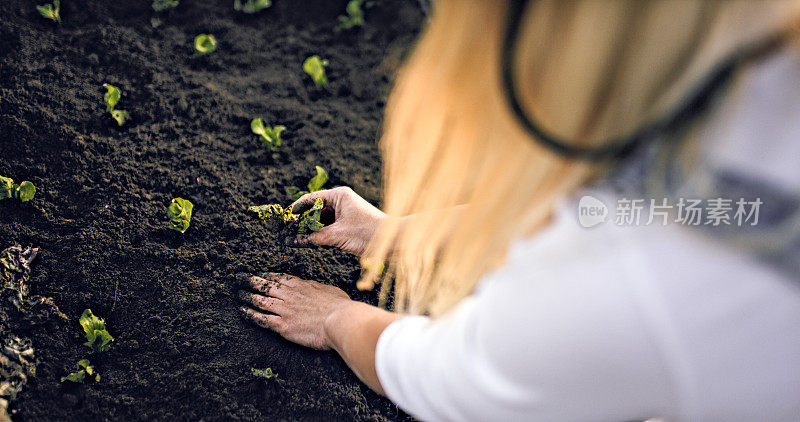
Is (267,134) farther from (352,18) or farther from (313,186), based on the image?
(352,18)

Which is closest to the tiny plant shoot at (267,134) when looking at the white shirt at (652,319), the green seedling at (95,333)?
the green seedling at (95,333)

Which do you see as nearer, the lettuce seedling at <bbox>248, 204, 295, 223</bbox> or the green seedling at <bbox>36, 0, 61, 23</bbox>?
the lettuce seedling at <bbox>248, 204, 295, 223</bbox>

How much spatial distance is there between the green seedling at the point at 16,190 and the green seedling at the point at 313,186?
725 millimetres

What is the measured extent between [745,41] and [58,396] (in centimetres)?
155

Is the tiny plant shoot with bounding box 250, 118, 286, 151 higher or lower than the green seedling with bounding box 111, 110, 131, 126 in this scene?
higher

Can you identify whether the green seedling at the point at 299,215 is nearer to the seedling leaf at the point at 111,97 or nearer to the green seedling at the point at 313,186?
the green seedling at the point at 313,186

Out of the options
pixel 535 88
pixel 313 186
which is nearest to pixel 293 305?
pixel 313 186

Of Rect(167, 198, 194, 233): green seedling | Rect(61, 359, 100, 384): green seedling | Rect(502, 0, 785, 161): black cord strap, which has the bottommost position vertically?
Rect(61, 359, 100, 384): green seedling

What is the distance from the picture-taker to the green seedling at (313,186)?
1.70m

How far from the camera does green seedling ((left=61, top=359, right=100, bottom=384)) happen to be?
131cm

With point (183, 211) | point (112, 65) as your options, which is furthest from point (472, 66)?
point (112, 65)

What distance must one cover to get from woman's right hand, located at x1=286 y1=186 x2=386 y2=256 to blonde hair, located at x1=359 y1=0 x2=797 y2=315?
0.65 metres

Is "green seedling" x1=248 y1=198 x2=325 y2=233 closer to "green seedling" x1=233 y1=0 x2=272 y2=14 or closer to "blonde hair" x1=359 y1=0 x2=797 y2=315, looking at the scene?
"blonde hair" x1=359 y1=0 x2=797 y2=315

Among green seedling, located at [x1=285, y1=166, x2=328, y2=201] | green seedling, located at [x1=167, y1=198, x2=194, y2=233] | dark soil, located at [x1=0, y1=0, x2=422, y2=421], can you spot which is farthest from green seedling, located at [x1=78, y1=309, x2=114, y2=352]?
green seedling, located at [x1=285, y1=166, x2=328, y2=201]
